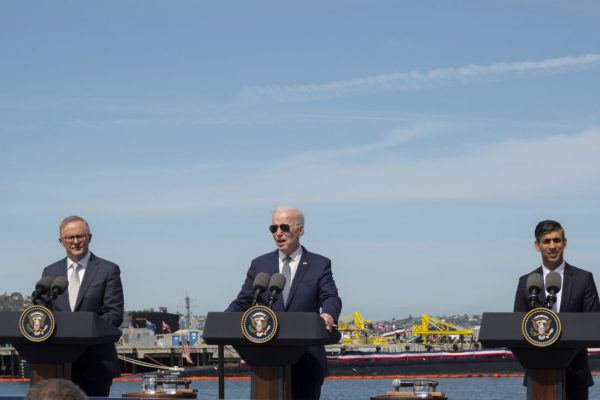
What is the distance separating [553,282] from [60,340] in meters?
3.93

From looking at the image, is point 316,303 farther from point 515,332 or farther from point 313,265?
point 515,332

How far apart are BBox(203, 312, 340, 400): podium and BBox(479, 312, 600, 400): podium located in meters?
1.31

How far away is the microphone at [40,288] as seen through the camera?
934cm

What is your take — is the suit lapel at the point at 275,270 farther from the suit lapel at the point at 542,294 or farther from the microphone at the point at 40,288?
the suit lapel at the point at 542,294

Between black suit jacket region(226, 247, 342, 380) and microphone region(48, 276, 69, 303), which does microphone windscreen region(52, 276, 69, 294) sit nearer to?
microphone region(48, 276, 69, 303)

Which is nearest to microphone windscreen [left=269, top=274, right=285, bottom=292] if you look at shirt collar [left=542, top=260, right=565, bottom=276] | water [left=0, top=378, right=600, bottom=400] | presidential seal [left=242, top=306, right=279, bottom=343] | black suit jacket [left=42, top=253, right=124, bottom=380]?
presidential seal [left=242, top=306, right=279, bottom=343]

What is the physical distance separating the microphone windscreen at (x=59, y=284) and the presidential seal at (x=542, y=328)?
3.74 meters

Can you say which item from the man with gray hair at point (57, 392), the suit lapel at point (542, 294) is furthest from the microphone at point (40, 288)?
the man with gray hair at point (57, 392)

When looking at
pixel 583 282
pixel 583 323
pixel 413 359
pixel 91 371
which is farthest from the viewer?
pixel 413 359

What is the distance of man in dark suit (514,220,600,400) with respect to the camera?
8.80 meters

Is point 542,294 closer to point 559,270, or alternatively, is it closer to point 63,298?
point 559,270

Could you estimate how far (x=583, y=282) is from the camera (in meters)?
9.01

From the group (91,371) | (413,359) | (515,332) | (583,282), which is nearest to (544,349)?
(515,332)

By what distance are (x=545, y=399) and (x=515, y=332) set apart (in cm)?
55
